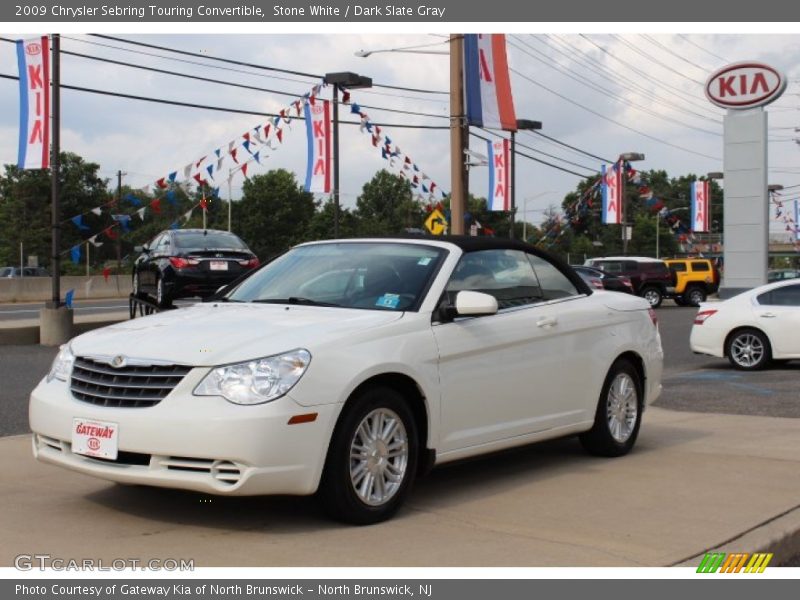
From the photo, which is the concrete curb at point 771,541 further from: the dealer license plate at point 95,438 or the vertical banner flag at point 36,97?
the vertical banner flag at point 36,97

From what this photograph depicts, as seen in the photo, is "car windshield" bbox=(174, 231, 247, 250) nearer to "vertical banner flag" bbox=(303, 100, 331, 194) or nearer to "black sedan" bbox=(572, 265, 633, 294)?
"vertical banner flag" bbox=(303, 100, 331, 194)

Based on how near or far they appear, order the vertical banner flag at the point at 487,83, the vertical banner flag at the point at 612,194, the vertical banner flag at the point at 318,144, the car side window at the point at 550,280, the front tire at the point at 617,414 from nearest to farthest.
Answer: the car side window at the point at 550,280
the front tire at the point at 617,414
the vertical banner flag at the point at 487,83
the vertical banner flag at the point at 318,144
the vertical banner flag at the point at 612,194

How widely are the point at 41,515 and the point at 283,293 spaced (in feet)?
6.46

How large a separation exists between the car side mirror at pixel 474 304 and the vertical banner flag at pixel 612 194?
38324mm

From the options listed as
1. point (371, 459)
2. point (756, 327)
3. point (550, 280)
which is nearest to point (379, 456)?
point (371, 459)

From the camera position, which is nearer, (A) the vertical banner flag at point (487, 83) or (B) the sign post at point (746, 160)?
(B) the sign post at point (746, 160)

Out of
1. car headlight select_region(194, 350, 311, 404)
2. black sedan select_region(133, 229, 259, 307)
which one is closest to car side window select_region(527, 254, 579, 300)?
car headlight select_region(194, 350, 311, 404)

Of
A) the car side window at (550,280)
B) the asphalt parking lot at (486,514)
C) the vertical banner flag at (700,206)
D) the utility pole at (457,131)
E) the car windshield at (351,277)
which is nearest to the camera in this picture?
the asphalt parking lot at (486,514)

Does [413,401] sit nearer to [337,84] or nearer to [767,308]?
[767,308]

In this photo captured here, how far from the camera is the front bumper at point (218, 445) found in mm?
5109

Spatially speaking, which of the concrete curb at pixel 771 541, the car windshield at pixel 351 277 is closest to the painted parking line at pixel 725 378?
the concrete curb at pixel 771 541

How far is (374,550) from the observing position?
5047mm

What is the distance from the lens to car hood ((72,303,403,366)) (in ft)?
17.5

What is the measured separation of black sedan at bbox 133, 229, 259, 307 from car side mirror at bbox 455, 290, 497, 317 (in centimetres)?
1121
